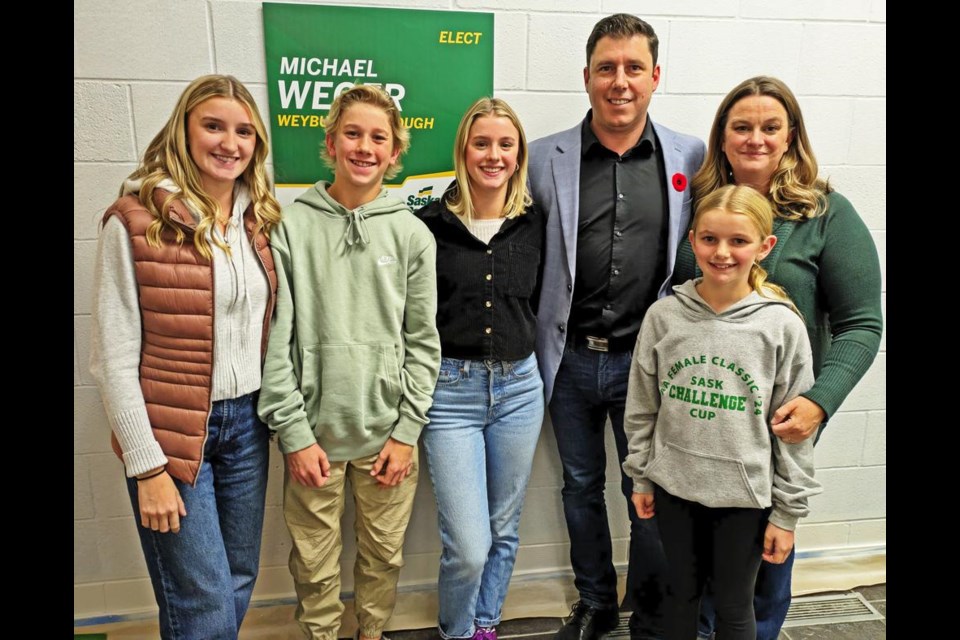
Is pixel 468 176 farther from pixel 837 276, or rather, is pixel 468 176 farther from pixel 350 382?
pixel 837 276

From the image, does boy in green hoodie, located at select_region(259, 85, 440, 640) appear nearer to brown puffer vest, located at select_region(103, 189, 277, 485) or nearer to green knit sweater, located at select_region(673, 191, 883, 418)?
brown puffer vest, located at select_region(103, 189, 277, 485)

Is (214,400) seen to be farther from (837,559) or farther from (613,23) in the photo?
(837,559)

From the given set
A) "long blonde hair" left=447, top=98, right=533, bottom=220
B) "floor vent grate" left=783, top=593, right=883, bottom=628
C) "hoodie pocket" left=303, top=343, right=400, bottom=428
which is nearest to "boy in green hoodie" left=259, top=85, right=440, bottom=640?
"hoodie pocket" left=303, top=343, right=400, bottom=428

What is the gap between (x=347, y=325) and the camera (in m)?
1.59

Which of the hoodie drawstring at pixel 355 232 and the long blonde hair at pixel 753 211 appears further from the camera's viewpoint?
the hoodie drawstring at pixel 355 232

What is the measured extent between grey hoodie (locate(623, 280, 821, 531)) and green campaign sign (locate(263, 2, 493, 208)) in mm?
960

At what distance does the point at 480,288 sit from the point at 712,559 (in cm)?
90

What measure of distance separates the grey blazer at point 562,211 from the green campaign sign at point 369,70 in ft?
1.08

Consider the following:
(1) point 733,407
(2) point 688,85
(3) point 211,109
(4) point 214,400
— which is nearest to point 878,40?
(2) point 688,85

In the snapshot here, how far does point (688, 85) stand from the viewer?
2.03 m

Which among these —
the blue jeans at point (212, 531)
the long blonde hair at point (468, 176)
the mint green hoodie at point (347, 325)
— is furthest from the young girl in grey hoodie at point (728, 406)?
the blue jeans at point (212, 531)

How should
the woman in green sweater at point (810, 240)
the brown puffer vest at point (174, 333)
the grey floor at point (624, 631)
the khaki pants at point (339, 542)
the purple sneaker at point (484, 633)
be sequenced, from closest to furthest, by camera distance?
the brown puffer vest at point (174, 333) → the woman in green sweater at point (810, 240) → the khaki pants at point (339, 542) → the purple sneaker at point (484, 633) → the grey floor at point (624, 631)

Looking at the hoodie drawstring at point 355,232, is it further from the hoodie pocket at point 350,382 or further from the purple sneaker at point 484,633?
the purple sneaker at point 484,633

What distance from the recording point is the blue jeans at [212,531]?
4.72 feet
